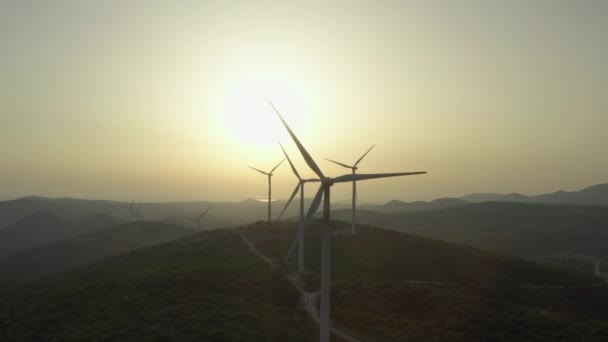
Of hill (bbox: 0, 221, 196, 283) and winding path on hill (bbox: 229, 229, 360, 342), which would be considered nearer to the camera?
winding path on hill (bbox: 229, 229, 360, 342)

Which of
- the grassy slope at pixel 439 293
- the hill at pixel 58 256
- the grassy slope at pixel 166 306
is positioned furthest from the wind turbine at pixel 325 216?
the hill at pixel 58 256

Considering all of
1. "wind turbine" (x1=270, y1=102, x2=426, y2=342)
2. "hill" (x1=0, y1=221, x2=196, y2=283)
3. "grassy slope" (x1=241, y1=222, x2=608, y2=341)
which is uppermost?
"wind turbine" (x1=270, y1=102, x2=426, y2=342)

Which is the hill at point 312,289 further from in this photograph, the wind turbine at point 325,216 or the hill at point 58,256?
the hill at point 58,256

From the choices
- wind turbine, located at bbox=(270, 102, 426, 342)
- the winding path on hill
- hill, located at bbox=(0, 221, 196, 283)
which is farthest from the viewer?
hill, located at bbox=(0, 221, 196, 283)

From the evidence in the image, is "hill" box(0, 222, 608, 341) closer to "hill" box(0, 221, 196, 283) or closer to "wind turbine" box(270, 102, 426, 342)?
"wind turbine" box(270, 102, 426, 342)

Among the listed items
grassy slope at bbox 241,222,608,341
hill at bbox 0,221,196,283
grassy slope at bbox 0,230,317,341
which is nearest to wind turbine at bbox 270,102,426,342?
grassy slope at bbox 0,230,317,341

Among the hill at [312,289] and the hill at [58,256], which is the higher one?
the hill at [312,289]

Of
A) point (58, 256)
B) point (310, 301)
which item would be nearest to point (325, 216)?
point (310, 301)
